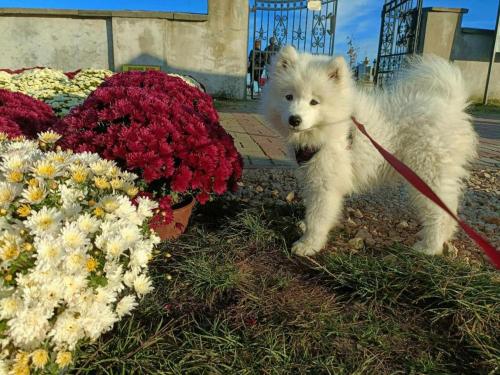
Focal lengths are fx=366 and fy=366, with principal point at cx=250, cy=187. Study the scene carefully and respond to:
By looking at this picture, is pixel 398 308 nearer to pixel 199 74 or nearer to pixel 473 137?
pixel 473 137

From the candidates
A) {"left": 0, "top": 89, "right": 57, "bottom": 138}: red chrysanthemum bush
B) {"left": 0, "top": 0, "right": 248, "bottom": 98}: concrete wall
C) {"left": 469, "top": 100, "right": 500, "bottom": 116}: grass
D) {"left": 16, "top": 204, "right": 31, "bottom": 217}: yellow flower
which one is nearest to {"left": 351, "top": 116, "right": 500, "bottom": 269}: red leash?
{"left": 16, "top": 204, "right": 31, "bottom": 217}: yellow flower

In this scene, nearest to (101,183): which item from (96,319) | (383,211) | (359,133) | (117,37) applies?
(96,319)

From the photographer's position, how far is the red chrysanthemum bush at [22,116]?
3.12 metres

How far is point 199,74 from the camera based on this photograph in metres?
10.9

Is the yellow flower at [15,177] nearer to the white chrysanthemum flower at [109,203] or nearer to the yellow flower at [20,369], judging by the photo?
the white chrysanthemum flower at [109,203]

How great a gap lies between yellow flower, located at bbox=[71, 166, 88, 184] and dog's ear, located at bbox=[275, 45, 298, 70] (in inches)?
59.8

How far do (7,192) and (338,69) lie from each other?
6.43ft

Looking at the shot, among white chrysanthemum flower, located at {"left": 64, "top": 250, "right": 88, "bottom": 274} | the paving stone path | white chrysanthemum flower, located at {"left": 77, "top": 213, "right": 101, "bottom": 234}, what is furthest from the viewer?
the paving stone path

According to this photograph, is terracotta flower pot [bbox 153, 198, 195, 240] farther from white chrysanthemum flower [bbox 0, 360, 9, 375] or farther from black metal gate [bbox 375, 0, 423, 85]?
black metal gate [bbox 375, 0, 423, 85]

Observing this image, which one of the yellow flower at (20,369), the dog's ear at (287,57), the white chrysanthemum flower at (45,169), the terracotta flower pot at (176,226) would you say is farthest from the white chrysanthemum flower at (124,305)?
the dog's ear at (287,57)

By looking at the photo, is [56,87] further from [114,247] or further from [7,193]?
[114,247]

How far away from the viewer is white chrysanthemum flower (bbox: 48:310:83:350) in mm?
1251

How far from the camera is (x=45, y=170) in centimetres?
151

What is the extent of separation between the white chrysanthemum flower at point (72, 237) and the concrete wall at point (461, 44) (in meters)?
14.2
